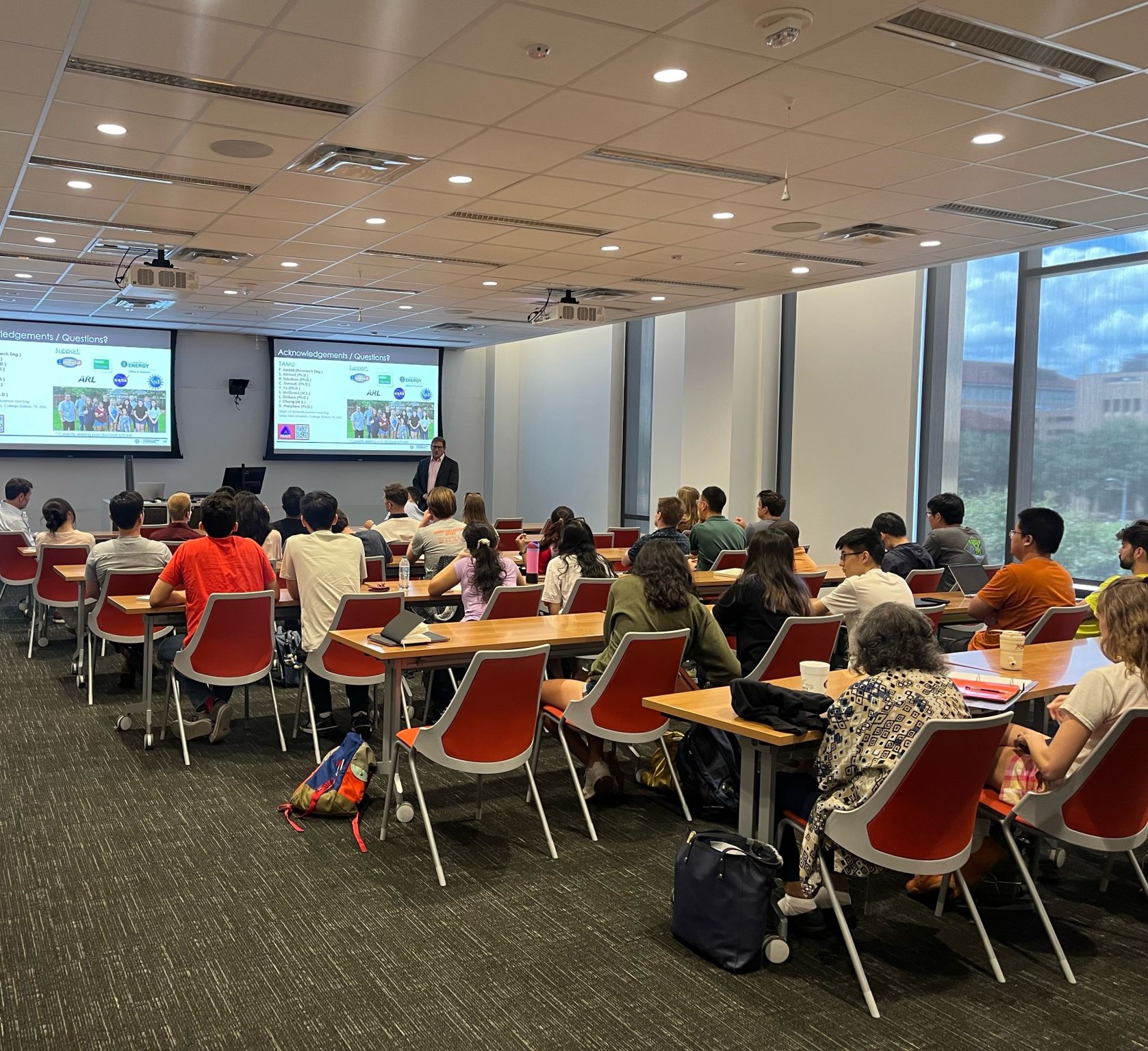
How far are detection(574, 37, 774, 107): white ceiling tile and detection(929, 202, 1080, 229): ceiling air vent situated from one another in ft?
9.46

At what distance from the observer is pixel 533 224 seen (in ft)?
25.4

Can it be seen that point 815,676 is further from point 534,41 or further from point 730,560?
point 730,560

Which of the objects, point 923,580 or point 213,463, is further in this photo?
point 213,463

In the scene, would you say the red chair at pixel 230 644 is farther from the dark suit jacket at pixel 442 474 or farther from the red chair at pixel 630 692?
the dark suit jacket at pixel 442 474

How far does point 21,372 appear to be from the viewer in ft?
45.3

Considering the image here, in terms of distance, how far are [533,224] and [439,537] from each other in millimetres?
2551

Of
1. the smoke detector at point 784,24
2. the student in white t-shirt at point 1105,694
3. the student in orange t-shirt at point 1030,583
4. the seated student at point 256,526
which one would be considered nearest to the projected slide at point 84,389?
the seated student at point 256,526

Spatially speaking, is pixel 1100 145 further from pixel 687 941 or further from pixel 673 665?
pixel 687 941

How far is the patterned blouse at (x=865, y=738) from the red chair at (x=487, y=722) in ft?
4.13

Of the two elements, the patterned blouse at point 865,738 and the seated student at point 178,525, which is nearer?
the patterned blouse at point 865,738

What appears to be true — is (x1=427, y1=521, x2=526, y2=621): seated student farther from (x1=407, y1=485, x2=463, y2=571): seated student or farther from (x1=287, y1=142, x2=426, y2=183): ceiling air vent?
(x1=287, y1=142, x2=426, y2=183): ceiling air vent

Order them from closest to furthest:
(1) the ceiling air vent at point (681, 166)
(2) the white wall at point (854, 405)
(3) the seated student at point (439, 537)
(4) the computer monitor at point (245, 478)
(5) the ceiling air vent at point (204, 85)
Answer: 1. (5) the ceiling air vent at point (204, 85)
2. (1) the ceiling air vent at point (681, 166)
3. (3) the seated student at point (439, 537)
4. (2) the white wall at point (854, 405)
5. (4) the computer monitor at point (245, 478)

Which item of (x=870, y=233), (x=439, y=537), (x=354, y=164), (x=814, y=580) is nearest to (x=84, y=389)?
(x=439, y=537)

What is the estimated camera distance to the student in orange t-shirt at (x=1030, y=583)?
218 inches
